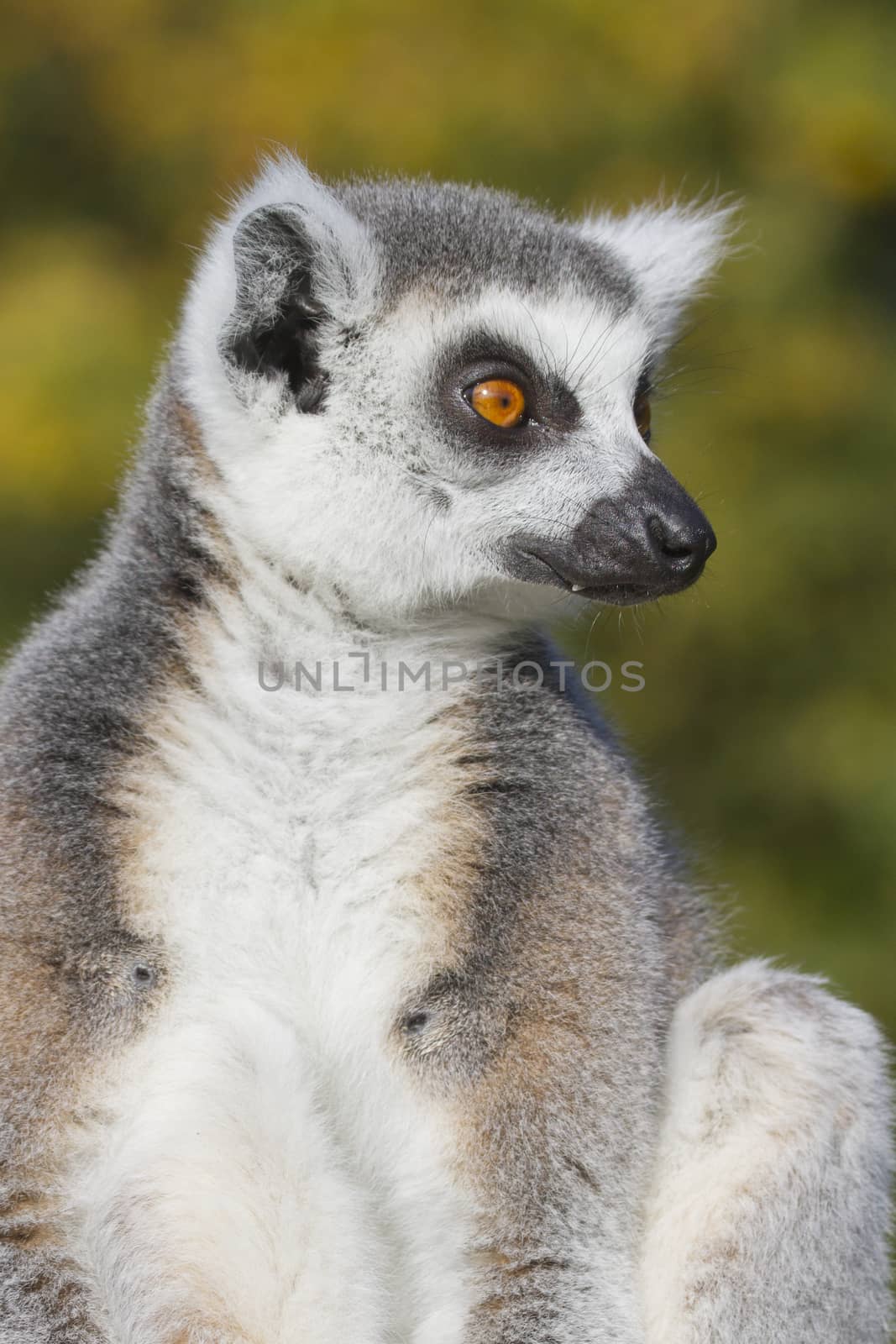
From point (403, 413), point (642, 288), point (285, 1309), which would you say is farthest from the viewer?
point (642, 288)

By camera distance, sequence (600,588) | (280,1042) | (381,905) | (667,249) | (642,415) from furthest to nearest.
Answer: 1. (667,249)
2. (642,415)
3. (600,588)
4. (381,905)
5. (280,1042)

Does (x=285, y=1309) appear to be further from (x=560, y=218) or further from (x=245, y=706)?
(x=560, y=218)

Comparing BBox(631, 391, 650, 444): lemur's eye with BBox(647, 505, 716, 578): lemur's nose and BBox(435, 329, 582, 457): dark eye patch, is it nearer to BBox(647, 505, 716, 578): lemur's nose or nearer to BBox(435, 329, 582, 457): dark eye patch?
BBox(435, 329, 582, 457): dark eye patch

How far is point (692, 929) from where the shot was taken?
325cm

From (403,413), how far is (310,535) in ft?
0.98

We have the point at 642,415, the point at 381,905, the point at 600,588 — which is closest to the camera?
the point at 381,905

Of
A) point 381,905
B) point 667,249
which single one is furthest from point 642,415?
point 381,905

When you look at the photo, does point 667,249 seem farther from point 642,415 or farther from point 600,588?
point 600,588

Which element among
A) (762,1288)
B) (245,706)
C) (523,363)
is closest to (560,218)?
(523,363)

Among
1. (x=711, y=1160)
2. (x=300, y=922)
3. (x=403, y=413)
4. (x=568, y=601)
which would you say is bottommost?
(x=711, y=1160)

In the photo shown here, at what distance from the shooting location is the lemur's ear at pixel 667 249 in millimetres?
3367

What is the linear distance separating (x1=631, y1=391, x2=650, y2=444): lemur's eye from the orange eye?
319 millimetres

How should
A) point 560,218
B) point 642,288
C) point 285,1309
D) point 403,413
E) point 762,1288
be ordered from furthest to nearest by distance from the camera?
1. point 560,218
2. point 642,288
3. point 403,413
4. point 762,1288
5. point 285,1309

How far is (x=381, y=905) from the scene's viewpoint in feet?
8.43
